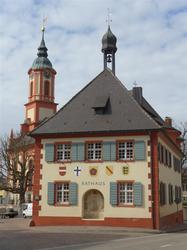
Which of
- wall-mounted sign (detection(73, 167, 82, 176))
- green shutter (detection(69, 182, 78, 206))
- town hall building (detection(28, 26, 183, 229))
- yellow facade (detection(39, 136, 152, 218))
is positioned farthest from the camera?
wall-mounted sign (detection(73, 167, 82, 176))

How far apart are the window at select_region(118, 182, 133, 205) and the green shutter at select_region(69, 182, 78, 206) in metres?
3.09

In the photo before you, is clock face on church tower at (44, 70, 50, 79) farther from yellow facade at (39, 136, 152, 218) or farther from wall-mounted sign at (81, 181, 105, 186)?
wall-mounted sign at (81, 181, 105, 186)

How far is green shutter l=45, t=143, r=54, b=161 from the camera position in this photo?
3350 centimetres

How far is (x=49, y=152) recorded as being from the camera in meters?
33.7

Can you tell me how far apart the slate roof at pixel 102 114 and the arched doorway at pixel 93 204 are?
14.7ft

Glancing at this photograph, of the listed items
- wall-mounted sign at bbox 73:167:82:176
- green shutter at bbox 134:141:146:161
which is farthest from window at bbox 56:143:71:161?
green shutter at bbox 134:141:146:161

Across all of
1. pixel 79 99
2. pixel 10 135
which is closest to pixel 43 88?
pixel 10 135

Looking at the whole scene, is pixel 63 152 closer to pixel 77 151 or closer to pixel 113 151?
pixel 77 151

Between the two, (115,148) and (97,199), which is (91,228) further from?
(115,148)

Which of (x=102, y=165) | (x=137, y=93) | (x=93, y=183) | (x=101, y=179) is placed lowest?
(x=93, y=183)

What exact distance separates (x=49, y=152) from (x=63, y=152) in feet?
3.36

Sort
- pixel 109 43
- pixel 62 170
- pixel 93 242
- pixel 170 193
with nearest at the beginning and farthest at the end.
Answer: pixel 93 242 → pixel 62 170 → pixel 170 193 → pixel 109 43

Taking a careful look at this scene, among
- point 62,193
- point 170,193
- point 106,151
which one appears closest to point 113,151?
point 106,151

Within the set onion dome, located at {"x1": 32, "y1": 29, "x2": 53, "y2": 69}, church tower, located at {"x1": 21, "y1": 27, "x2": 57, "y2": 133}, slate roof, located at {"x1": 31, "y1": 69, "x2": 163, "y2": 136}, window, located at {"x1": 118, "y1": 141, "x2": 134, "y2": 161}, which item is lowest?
window, located at {"x1": 118, "y1": 141, "x2": 134, "y2": 161}
